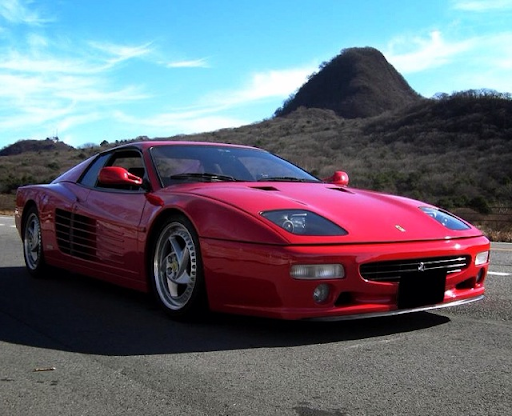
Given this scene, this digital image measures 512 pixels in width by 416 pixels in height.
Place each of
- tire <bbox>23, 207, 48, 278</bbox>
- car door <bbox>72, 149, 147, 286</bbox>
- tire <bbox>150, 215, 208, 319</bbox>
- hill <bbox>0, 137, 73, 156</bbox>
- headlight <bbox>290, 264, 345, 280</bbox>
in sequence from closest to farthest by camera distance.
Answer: headlight <bbox>290, 264, 345, 280</bbox>, tire <bbox>150, 215, 208, 319</bbox>, car door <bbox>72, 149, 147, 286</bbox>, tire <bbox>23, 207, 48, 278</bbox>, hill <bbox>0, 137, 73, 156</bbox>

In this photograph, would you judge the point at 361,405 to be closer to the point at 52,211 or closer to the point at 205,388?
the point at 205,388

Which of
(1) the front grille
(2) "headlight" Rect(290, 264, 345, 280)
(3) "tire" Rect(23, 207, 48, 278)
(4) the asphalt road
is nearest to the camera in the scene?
(4) the asphalt road

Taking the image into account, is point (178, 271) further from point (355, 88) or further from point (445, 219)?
point (355, 88)

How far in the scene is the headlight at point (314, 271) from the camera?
3.45 metres

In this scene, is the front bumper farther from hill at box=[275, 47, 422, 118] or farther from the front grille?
hill at box=[275, 47, 422, 118]

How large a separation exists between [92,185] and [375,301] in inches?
111

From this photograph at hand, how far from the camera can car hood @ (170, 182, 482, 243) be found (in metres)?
3.74

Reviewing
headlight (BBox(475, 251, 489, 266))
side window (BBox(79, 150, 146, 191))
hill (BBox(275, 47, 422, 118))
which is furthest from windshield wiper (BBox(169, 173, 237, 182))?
hill (BBox(275, 47, 422, 118))

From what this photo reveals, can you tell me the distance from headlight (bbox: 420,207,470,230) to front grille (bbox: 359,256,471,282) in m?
0.40

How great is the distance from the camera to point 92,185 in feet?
17.7

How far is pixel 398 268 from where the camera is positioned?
3.65m

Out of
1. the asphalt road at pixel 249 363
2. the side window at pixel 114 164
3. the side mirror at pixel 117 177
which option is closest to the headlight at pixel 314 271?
the asphalt road at pixel 249 363

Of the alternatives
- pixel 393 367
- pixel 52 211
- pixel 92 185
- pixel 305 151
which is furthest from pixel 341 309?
pixel 305 151

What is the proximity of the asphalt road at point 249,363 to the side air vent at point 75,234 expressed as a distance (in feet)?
1.72
